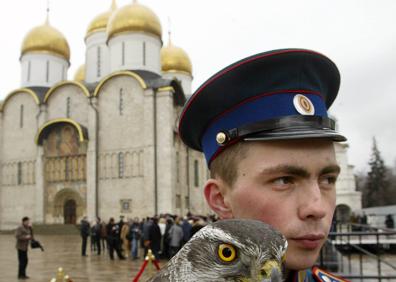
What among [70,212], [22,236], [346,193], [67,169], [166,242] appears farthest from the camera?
[346,193]

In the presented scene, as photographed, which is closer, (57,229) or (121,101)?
(57,229)

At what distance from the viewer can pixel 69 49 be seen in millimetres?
32438

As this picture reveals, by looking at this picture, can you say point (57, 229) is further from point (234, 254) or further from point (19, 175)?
point (234, 254)

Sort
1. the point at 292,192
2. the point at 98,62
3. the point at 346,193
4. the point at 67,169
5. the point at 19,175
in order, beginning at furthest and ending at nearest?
the point at 346,193 < the point at 98,62 < the point at 19,175 < the point at 67,169 < the point at 292,192

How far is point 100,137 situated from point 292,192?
27.4m

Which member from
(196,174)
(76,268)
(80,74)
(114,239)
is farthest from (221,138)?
(80,74)

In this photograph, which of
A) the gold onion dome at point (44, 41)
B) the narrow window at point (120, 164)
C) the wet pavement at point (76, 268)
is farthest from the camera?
the gold onion dome at point (44, 41)

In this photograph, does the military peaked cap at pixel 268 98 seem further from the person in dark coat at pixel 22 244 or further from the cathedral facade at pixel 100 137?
the cathedral facade at pixel 100 137

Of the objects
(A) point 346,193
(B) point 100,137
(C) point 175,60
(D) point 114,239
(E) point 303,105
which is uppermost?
(C) point 175,60

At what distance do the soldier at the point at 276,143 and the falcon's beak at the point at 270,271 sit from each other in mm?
204

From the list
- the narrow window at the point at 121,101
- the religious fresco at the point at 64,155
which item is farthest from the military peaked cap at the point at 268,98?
the religious fresco at the point at 64,155

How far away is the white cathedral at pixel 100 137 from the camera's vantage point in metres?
26.4

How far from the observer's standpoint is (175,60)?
1372 inches

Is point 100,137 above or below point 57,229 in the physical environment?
above
